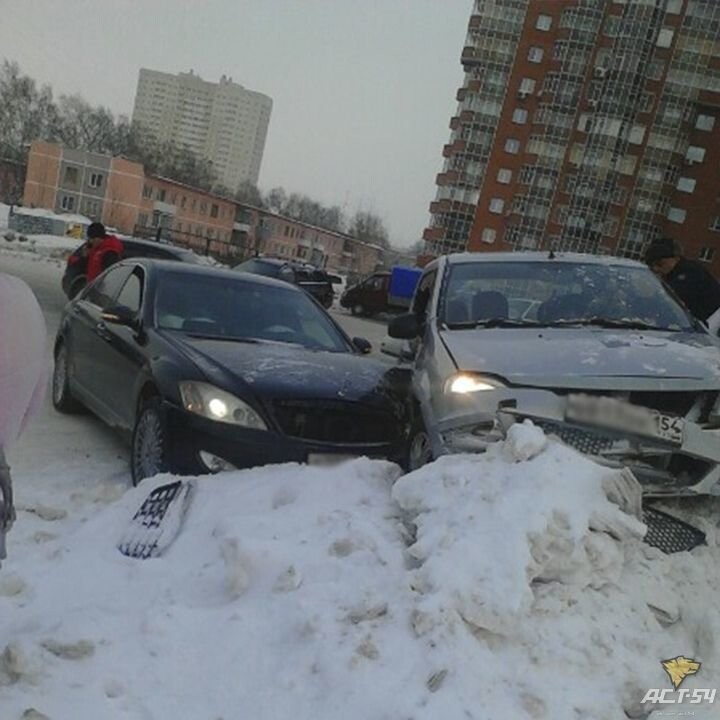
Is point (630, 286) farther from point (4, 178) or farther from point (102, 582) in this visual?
point (4, 178)

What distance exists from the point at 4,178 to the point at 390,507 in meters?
86.3

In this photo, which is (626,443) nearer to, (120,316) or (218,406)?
(218,406)

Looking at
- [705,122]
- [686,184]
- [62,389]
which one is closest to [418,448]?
[62,389]

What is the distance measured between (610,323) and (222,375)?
234cm

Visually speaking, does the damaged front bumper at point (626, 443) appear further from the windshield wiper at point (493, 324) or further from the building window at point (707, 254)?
the building window at point (707, 254)

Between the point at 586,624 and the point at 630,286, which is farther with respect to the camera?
the point at 630,286

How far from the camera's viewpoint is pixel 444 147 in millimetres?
73625

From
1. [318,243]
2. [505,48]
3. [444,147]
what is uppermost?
[505,48]

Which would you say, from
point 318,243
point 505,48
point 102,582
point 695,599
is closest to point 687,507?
point 695,599

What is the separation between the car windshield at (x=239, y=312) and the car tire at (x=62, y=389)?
148cm

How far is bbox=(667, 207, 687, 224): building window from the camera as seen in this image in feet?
211

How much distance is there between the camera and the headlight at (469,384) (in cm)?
387

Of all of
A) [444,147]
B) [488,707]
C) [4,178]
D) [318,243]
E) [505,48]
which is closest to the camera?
[488,707]

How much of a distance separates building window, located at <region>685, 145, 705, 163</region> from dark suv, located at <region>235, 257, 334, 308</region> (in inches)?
1947
